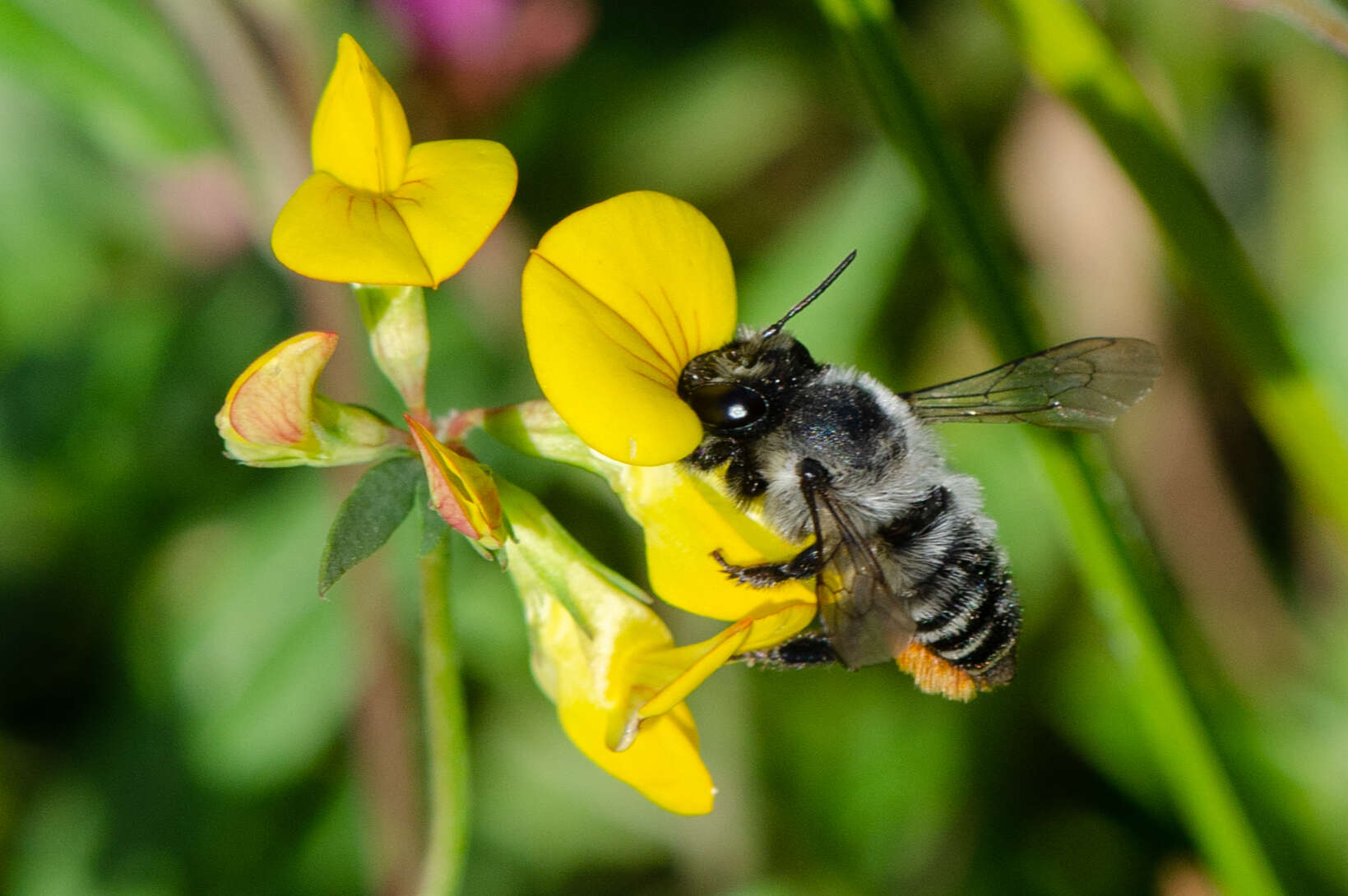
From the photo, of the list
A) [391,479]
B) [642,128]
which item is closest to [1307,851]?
[391,479]

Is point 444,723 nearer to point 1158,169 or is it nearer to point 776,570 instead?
point 776,570

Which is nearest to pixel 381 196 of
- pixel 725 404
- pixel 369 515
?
pixel 369 515

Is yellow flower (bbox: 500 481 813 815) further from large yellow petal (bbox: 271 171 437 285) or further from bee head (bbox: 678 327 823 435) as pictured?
large yellow petal (bbox: 271 171 437 285)

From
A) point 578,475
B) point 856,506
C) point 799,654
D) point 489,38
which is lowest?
point 799,654

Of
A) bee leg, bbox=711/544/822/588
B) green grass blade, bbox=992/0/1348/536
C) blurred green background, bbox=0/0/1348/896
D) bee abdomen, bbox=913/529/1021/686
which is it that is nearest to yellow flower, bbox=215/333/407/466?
bee leg, bbox=711/544/822/588

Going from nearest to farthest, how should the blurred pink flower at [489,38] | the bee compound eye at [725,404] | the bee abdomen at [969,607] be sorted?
the bee compound eye at [725,404] → the bee abdomen at [969,607] → the blurred pink flower at [489,38]

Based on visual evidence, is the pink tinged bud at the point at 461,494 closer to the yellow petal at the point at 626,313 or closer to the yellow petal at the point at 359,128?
the yellow petal at the point at 626,313

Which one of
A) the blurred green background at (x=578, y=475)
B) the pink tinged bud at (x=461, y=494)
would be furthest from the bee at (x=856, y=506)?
the blurred green background at (x=578, y=475)
